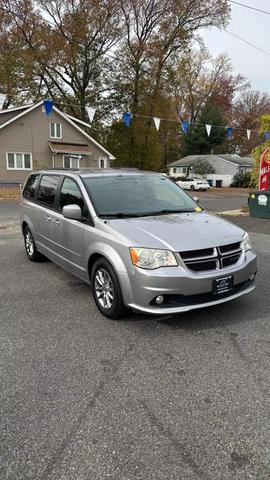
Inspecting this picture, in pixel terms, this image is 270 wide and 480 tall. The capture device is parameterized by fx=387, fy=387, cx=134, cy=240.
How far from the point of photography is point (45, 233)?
235 inches

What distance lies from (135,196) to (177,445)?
3.18 meters

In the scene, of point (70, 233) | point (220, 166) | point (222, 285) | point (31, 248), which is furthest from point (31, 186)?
point (220, 166)

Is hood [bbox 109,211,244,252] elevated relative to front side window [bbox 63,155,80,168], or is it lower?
lower

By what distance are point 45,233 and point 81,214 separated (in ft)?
4.86

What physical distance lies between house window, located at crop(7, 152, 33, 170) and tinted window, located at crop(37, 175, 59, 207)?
26.5 meters

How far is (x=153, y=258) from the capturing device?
12.3 ft

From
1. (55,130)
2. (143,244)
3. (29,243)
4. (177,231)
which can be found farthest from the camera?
(55,130)

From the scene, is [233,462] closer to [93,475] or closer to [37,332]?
[93,475]

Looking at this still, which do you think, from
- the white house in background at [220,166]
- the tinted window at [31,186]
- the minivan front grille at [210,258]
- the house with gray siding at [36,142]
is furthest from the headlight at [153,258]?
the white house in background at [220,166]

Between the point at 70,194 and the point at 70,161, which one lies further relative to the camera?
the point at 70,161

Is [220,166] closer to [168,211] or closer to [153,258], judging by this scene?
[168,211]

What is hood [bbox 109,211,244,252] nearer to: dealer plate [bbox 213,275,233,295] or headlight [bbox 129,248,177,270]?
headlight [bbox 129,248,177,270]

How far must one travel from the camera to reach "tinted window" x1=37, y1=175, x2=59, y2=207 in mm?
5773

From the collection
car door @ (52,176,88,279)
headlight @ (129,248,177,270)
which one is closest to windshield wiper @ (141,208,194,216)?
car door @ (52,176,88,279)
